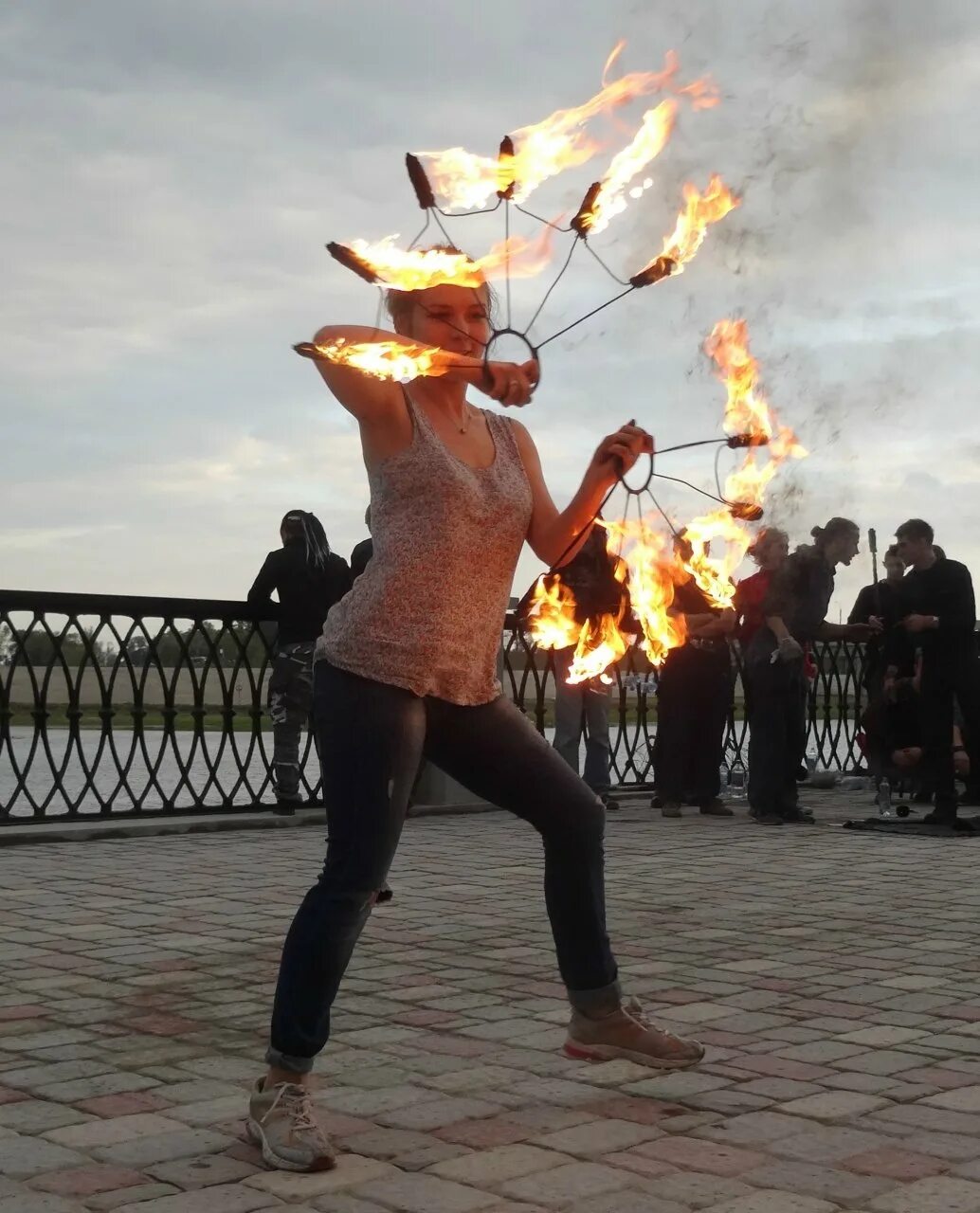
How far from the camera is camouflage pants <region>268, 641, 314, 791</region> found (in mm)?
12133

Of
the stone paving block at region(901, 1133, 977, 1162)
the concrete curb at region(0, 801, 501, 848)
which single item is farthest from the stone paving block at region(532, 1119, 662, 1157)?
the concrete curb at region(0, 801, 501, 848)

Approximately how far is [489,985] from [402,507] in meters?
2.44

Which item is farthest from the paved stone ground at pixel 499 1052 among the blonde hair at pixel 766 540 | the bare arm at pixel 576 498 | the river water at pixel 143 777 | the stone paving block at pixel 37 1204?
the blonde hair at pixel 766 540

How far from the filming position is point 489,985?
19.9 feet

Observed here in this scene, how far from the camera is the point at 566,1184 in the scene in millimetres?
3754

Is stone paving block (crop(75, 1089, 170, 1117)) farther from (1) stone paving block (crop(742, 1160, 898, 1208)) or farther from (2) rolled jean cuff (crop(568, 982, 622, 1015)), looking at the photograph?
(1) stone paving block (crop(742, 1160, 898, 1208))

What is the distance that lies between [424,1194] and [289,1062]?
1.88 ft

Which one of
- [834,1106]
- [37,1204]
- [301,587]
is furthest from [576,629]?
[301,587]

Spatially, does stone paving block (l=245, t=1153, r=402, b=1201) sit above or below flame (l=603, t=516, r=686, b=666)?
below

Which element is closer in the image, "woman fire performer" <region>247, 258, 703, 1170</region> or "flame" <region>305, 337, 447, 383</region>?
"flame" <region>305, 337, 447, 383</region>

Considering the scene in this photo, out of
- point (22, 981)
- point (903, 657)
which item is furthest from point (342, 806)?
point (903, 657)

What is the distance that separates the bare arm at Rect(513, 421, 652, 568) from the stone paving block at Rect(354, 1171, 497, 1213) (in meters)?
1.64

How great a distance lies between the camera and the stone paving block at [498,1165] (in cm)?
380

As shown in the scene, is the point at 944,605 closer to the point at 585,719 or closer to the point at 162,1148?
the point at 585,719
